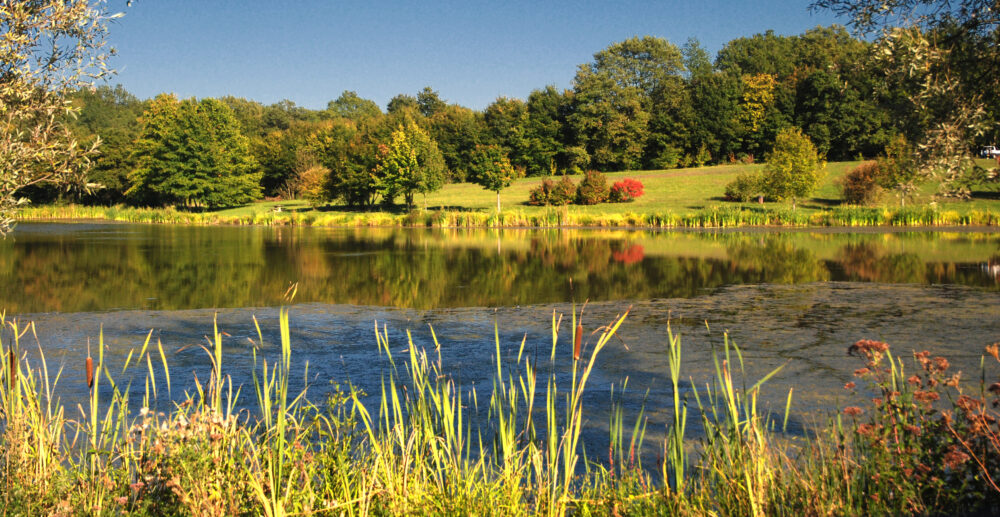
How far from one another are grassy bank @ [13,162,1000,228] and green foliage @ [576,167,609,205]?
1306 millimetres

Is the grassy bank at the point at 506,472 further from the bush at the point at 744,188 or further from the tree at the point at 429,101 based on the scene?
the tree at the point at 429,101

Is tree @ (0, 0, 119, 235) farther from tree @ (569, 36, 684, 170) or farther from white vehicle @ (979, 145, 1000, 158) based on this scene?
tree @ (569, 36, 684, 170)

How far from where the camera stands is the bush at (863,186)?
142 feet

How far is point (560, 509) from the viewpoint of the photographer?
411 centimetres

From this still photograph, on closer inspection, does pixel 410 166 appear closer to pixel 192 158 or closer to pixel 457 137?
pixel 192 158

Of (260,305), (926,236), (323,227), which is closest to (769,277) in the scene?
(260,305)

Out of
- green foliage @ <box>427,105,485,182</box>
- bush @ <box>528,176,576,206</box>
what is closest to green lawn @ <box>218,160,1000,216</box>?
bush @ <box>528,176,576,206</box>

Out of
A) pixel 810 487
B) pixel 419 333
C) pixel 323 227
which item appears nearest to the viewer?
pixel 810 487

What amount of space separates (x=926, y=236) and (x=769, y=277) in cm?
1627

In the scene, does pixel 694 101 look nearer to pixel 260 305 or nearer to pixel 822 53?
pixel 822 53

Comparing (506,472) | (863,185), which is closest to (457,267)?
(506,472)

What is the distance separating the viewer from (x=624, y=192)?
172 ft

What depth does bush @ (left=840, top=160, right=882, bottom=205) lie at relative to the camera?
142ft

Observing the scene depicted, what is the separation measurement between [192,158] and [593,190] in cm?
3607
